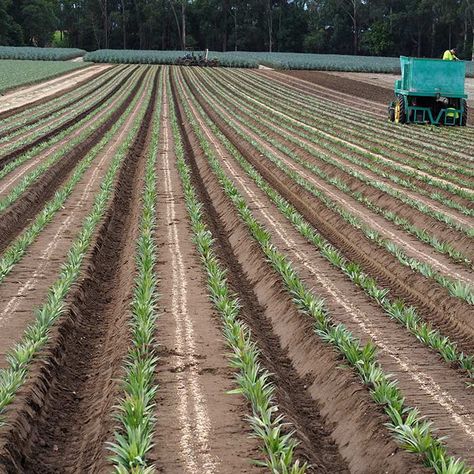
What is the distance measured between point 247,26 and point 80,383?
10501cm

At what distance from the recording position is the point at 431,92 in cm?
2523

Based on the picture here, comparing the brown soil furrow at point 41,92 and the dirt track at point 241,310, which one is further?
the brown soil furrow at point 41,92

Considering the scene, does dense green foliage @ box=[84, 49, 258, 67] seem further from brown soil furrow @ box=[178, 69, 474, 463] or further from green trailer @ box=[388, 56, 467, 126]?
brown soil furrow @ box=[178, 69, 474, 463]

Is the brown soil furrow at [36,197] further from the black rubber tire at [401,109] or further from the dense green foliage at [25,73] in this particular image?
the dense green foliage at [25,73]

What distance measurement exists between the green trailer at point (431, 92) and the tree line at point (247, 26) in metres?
72.1

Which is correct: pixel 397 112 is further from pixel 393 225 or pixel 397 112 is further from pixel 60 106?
pixel 393 225

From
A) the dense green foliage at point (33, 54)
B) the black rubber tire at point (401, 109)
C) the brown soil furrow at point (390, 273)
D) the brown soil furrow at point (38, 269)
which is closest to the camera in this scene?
the brown soil furrow at point (38, 269)

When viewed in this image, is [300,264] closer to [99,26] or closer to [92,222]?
[92,222]

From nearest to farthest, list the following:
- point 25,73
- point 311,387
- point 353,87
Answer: point 311,387
point 353,87
point 25,73

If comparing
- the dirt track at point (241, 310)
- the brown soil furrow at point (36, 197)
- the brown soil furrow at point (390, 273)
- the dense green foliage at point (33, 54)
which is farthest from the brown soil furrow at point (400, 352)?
the dense green foliage at point (33, 54)

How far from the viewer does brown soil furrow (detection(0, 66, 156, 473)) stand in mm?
5094

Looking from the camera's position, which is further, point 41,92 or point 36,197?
point 41,92

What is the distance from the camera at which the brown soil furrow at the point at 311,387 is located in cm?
496

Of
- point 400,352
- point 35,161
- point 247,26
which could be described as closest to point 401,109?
point 35,161
